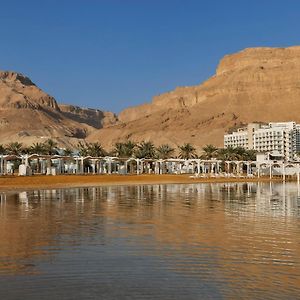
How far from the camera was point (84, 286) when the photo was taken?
8891 millimetres

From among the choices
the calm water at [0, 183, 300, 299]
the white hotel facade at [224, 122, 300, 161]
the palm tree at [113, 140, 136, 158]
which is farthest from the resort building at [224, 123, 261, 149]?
the calm water at [0, 183, 300, 299]

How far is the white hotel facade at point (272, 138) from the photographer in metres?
163

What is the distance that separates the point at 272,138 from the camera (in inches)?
6457

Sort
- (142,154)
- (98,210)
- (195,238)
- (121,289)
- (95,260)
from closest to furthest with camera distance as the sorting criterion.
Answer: (121,289), (95,260), (195,238), (98,210), (142,154)

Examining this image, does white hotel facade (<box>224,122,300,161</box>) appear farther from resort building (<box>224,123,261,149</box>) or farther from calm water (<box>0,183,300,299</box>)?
calm water (<box>0,183,300,299</box>)

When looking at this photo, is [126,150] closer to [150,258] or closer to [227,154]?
[227,154]

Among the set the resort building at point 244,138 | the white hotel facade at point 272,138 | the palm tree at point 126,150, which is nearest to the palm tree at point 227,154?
the palm tree at point 126,150

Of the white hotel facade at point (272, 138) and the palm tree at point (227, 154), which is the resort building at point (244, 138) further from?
the palm tree at point (227, 154)

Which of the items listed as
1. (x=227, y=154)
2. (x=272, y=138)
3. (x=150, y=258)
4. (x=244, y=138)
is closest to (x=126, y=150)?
(x=227, y=154)

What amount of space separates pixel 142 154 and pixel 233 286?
9006cm

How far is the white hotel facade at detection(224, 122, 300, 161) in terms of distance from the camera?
536 ft

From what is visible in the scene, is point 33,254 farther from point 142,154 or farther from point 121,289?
point 142,154

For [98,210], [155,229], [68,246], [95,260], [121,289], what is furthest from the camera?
[98,210]

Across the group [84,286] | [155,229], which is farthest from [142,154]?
[84,286]
